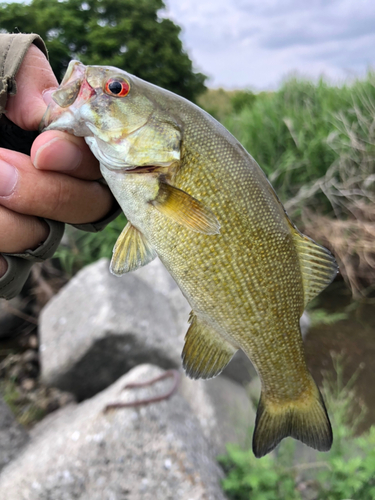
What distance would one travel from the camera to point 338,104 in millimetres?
6746

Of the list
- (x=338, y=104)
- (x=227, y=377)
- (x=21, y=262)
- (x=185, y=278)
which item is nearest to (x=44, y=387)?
(x=227, y=377)

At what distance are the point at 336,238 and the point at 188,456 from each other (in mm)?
4011

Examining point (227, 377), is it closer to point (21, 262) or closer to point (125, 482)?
point (125, 482)

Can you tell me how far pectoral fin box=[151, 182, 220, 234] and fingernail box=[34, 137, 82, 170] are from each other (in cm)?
42

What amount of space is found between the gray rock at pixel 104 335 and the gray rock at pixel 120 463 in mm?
1063

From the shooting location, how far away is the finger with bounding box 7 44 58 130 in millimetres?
1597

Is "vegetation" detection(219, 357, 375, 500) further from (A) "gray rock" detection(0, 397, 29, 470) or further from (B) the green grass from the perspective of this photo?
(B) the green grass

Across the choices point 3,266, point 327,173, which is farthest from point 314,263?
point 327,173

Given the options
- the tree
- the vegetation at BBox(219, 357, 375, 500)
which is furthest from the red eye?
the tree

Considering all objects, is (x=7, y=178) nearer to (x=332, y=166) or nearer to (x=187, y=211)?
(x=187, y=211)

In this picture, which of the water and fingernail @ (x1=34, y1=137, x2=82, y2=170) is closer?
→ fingernail @ (x1=34, y1=137, x2=82, y2=170)

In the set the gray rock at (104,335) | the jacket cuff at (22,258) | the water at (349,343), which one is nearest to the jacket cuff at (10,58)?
the jacket cuff at (22,258)

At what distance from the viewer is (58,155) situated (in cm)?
147

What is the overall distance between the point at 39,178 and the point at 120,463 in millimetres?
1880
